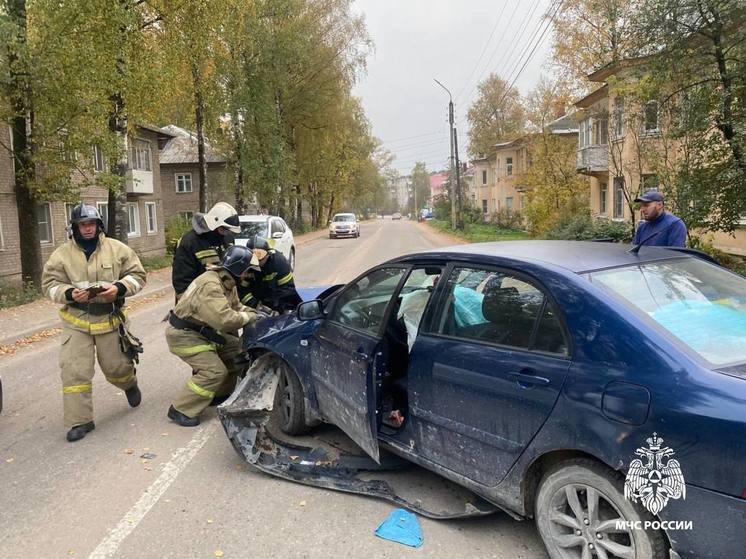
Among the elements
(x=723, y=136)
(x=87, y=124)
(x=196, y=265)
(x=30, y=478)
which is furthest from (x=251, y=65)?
(x=30, y=478)

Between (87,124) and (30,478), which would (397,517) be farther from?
(87,124)

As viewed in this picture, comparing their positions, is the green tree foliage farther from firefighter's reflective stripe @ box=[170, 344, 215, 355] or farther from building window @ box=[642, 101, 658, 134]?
firefighter's reflective stripe @ box=[170, 344, 215, 355]

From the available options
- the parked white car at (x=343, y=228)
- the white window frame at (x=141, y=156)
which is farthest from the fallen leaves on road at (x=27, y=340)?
the parked white car at (x=343, y=228)

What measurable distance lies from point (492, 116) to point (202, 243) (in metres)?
58.7

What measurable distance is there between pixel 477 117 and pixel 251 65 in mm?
38828

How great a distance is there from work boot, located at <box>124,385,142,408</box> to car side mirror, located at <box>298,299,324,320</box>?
2.10 metres

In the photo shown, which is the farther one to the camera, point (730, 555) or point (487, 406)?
point (487, 406)

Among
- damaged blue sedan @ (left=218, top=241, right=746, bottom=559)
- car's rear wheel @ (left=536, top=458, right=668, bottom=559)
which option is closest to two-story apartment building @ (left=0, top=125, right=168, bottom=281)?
damaged blue sedan @ (left=218, top=241, right=746, bottom=559)

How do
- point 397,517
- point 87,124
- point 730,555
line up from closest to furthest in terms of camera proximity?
point 730,555
point 397,517
point 87,124

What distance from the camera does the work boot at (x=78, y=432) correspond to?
460cm

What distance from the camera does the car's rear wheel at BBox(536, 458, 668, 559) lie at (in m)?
2.33

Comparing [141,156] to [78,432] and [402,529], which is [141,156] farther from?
[402,529]

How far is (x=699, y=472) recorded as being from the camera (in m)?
2.11

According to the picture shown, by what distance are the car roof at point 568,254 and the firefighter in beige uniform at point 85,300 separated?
8.56 feet
